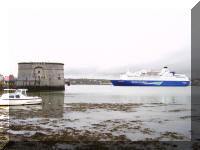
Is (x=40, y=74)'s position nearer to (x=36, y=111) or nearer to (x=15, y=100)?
(x=15, y=100)

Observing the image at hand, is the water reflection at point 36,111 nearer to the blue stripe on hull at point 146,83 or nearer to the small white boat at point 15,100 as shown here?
the small white boat at point 15,100

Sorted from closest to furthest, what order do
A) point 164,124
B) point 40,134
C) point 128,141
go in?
point 128,141 < point 40,134 < point 164,124

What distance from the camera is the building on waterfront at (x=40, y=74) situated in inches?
2251

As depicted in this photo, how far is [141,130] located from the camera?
39.8ft

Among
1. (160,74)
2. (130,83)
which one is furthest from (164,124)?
(160,74)

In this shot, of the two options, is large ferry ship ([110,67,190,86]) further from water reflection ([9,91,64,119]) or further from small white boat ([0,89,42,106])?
water reflection ([9,91,64,119])

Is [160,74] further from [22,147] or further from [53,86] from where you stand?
[22,147]

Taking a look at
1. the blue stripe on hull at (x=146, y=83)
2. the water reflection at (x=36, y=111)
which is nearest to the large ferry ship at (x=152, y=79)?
the blue stripe on hull at (x=146, y=83)

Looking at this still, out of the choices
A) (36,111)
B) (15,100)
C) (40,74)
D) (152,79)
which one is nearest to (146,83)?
(152,79)

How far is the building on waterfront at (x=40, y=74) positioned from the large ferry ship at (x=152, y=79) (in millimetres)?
58427

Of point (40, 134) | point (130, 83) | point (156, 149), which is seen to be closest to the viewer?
point (156, 149)

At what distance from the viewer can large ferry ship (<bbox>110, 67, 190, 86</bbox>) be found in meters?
113

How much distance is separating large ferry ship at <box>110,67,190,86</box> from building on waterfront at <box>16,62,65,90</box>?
192 feet

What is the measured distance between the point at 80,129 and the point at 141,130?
3.36m
